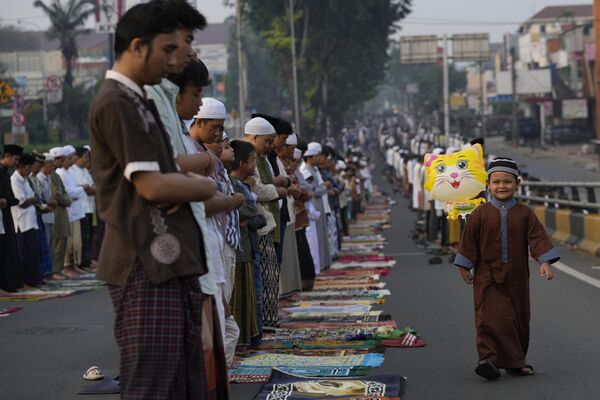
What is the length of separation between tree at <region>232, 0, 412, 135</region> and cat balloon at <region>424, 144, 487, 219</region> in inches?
1698

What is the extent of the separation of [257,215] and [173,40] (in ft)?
17.6

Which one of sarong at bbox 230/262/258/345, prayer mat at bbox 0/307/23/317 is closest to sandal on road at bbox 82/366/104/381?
sarong at bbox 230/262/258/345

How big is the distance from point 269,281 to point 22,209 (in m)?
7.22

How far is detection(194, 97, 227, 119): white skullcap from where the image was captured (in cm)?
766

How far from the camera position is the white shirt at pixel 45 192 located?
57.6 ft

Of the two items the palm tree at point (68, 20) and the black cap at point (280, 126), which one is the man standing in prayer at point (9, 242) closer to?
the black cap at point (280, 126)

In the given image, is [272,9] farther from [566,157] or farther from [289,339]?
[289,339]

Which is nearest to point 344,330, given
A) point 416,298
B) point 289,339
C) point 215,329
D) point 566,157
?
point 289,339

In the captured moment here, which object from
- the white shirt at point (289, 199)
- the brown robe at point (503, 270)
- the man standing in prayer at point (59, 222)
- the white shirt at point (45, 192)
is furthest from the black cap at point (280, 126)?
the man standing in prayer at point (59, 222)

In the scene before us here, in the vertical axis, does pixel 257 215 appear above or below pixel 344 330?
above

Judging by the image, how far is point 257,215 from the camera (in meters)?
9.91

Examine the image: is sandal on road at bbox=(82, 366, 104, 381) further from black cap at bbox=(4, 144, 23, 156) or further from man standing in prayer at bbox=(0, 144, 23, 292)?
black cap at bbox=(4, 144, 23, 156)

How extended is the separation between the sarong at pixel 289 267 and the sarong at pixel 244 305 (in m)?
3.12

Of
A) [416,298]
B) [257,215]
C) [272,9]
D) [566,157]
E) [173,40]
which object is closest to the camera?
[173,40]
